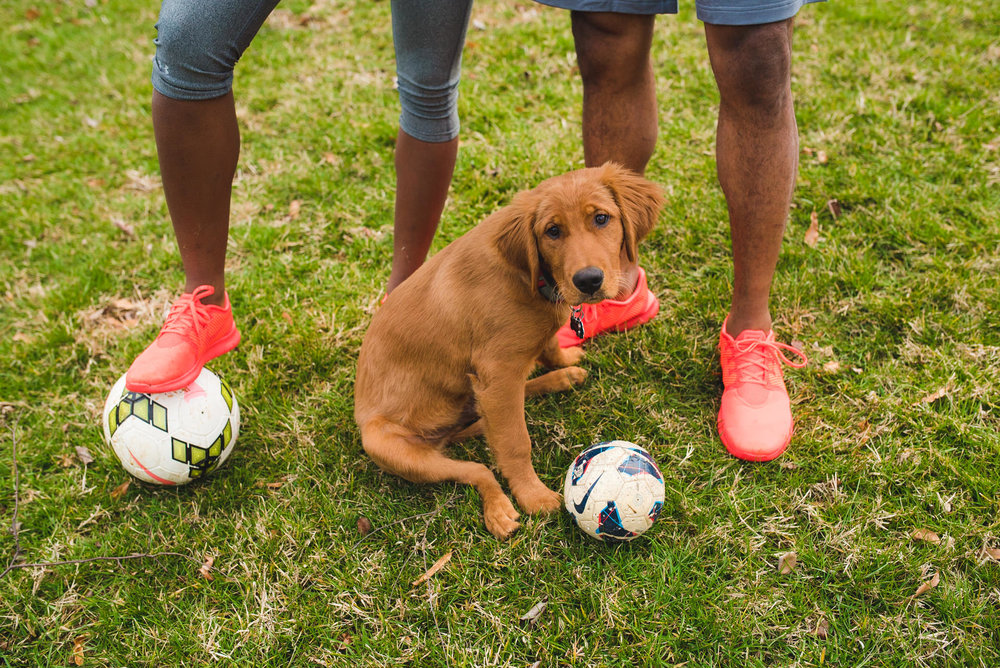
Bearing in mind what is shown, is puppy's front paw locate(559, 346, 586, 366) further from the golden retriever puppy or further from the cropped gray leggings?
the cropped gray leggings

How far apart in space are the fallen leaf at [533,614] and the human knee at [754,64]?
207 cm

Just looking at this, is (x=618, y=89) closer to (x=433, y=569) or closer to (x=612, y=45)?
(x=612, y=45)

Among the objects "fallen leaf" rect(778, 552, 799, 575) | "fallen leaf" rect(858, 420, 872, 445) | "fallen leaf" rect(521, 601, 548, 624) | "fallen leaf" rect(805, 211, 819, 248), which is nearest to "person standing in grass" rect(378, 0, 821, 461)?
"fallen leaf" rect(858, 420, 872, 445)

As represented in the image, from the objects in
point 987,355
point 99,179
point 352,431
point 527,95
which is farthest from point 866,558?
point 99,179

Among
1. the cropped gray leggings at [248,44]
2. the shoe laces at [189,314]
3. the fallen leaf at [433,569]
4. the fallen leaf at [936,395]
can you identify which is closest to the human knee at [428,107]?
the cropped gray leggings at [248,44]

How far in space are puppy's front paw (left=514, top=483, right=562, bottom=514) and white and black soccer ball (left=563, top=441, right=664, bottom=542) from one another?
16 cm

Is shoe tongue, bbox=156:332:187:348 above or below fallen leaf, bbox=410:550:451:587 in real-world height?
above

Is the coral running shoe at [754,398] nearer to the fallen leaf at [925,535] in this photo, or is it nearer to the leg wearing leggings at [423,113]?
the fallen leaf at [925,535]

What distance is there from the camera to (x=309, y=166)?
198 inches

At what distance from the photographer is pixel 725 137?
9.11 ft

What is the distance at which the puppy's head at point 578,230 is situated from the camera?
241 cm

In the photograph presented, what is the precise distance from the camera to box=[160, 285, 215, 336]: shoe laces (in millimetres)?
2941

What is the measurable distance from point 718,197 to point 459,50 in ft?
6.71

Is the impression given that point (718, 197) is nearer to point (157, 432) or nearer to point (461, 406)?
point (461, 406)
